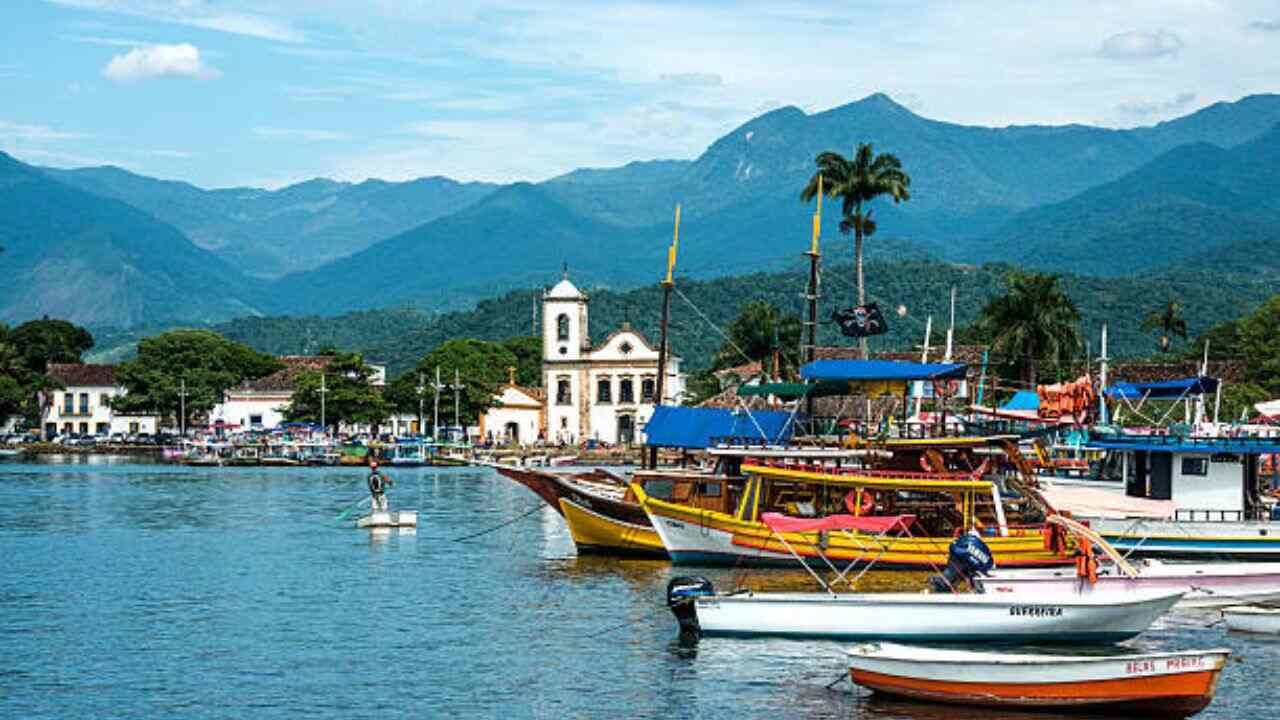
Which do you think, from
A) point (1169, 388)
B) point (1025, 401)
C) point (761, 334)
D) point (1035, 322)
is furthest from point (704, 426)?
point (761, 334)

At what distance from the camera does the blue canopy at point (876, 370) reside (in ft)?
171

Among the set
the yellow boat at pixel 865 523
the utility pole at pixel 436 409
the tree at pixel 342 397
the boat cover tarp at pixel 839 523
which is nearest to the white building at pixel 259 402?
the utility pole at pixel 436 409

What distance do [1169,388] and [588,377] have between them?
101382mm

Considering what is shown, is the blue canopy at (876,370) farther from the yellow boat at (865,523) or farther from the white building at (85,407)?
the white building at (85,407)

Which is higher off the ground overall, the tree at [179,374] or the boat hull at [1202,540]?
the tree at [179,374]

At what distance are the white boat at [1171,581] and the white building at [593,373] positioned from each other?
116266 mm

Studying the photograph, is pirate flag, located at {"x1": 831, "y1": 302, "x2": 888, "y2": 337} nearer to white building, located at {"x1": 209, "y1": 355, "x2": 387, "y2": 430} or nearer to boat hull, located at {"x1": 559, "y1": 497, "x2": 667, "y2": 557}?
boat hull, located at {"x1": 559, "y1": 497, "x2": 667, "y2": 557}

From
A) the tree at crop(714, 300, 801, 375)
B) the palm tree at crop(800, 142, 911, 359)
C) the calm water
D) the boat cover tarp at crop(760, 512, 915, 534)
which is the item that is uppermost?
the palm tree at crop(800, 142, 911, 359)

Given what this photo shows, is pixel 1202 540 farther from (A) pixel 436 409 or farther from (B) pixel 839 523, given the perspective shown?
(A) pixel 436 409

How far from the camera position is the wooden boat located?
2970cm

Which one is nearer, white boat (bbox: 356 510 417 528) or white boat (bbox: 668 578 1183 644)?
white boat (bbox: 668 578 1183 644)

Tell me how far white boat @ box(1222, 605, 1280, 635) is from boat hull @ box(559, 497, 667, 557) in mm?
17974

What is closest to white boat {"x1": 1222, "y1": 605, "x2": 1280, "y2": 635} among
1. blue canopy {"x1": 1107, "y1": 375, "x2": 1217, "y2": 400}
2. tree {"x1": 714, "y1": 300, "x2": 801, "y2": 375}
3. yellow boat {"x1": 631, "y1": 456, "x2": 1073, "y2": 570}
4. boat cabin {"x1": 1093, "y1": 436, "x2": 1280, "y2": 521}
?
yellow boat {"x1": 631, "y1": 456, "x2": 1073, "y2": 570}

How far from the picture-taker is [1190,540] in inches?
1886
